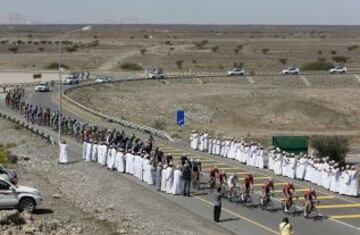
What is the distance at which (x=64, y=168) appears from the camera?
3872cm

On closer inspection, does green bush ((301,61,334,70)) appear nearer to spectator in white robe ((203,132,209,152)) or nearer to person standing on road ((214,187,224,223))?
spectator in white robe ((203,132,209,152))

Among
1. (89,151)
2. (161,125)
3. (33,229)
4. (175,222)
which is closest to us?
(33,229)

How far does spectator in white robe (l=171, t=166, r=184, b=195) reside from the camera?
31.1m

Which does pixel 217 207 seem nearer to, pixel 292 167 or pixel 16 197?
pixel 16 197

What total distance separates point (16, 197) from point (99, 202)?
4503mm

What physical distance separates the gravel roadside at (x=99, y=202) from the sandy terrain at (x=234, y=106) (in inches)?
935

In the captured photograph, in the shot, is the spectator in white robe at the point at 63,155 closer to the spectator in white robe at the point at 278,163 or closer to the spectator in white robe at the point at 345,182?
the spectator in white robe at the point at 278,163

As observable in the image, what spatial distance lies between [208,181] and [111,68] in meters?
87.0

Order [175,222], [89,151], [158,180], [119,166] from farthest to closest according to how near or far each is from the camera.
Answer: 1. [89,151]
2. [119,166]
3. [158,180]
4. [175,222]

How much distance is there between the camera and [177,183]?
103 ft

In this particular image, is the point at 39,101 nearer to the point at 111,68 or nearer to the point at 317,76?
the point at 317,76

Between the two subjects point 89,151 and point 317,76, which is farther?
point 317,76

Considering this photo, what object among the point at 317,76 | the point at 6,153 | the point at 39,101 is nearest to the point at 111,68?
the point at 317,76

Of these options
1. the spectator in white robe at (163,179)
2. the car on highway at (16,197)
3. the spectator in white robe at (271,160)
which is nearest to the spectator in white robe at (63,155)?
the spectator in white robe at (163,179)
